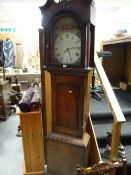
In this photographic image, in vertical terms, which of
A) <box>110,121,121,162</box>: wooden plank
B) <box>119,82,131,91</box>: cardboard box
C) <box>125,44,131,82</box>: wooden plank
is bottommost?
<box>110,121,121,162</box>: wooden plank

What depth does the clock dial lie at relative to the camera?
5.27ft

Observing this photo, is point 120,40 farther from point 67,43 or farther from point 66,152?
point 66,152

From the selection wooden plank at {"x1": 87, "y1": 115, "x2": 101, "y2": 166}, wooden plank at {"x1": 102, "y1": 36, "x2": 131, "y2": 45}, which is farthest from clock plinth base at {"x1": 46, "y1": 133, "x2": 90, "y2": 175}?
wooden plank at {"x1": 102, "y1": 36, "x2": 131, "y2": 45}

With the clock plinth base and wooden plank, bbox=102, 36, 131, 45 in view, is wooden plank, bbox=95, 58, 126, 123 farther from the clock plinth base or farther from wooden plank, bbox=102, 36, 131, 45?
wooden plank, bbox=102, 36, 131, 45

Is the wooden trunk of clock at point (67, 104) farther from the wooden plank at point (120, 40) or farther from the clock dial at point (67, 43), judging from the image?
the wooden plank at point (120, 40)

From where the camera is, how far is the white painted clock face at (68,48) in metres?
1.62

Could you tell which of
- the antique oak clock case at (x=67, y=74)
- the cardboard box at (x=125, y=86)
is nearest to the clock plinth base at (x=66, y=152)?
the antique oak clock case at (x=67, y=74)

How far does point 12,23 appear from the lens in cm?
603

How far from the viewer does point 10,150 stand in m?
2.97

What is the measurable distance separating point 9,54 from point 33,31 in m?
1.11

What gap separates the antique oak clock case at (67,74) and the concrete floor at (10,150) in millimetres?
701

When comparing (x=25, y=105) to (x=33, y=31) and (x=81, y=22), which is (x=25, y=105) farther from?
(x=33, y=31)

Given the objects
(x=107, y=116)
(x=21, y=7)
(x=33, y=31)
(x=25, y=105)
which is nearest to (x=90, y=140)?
(x=107, y=116)

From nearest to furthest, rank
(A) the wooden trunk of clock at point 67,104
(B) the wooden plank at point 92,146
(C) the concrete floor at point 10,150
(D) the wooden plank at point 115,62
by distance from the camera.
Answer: (A) the wooden trunk of clock at point 67,104 → (B) the wooden plank at point 92,146 → (C) the concrete floor at point 10,150 → (D) the wooden plank at point 115,62
